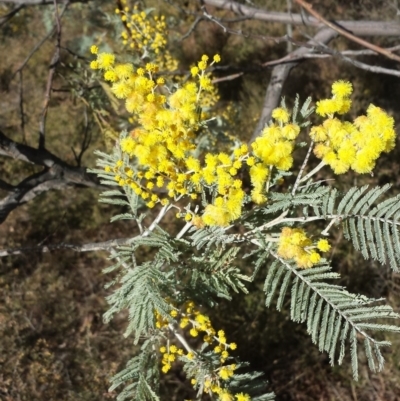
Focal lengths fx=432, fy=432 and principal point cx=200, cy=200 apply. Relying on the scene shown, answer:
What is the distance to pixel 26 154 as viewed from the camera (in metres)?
2.34

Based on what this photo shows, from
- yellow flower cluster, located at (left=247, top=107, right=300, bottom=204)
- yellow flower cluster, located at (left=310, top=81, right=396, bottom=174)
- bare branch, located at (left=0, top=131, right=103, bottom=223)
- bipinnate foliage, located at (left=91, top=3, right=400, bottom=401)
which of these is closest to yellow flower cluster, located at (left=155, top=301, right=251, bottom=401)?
bipinnate foliage, located at (left=91, top=3, right=400, bottom=401)

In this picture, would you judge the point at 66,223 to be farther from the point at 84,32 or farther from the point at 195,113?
the point at 195,113

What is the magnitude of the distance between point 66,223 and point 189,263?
10.4 feet

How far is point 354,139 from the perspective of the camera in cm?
122

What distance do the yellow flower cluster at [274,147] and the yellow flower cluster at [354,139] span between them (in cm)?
8

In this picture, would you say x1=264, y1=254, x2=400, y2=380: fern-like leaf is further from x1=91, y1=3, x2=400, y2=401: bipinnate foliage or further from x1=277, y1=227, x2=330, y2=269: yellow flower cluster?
x1=277, y1=227, x2=330, y2=269: yellow flower cluster

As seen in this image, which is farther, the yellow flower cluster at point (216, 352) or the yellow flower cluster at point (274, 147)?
the yellow flower cluster at point (216, 352)

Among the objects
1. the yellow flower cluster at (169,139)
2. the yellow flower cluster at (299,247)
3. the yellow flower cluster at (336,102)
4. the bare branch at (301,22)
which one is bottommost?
the yellow flower cluster at (299,247)

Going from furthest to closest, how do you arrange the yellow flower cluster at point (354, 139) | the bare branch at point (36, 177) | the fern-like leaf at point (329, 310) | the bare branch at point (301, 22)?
the bare branch at point (301, 22)
the bare branch at point (36, 177)
the fern-like leaf at point (329, 310)
the yellow flower cluster at point (354, 139)

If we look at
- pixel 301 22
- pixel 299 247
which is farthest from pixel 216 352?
pixel 301 22

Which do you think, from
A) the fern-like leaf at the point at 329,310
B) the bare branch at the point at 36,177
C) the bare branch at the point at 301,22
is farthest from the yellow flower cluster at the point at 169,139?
the bare branch at the point at 301,22

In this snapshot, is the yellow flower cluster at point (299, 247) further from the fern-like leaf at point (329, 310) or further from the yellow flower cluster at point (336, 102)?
→ the yellow flower cluster at point (336, 102)

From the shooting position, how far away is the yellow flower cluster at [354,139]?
121 centimetres

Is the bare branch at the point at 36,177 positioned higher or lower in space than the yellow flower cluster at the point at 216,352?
higher
